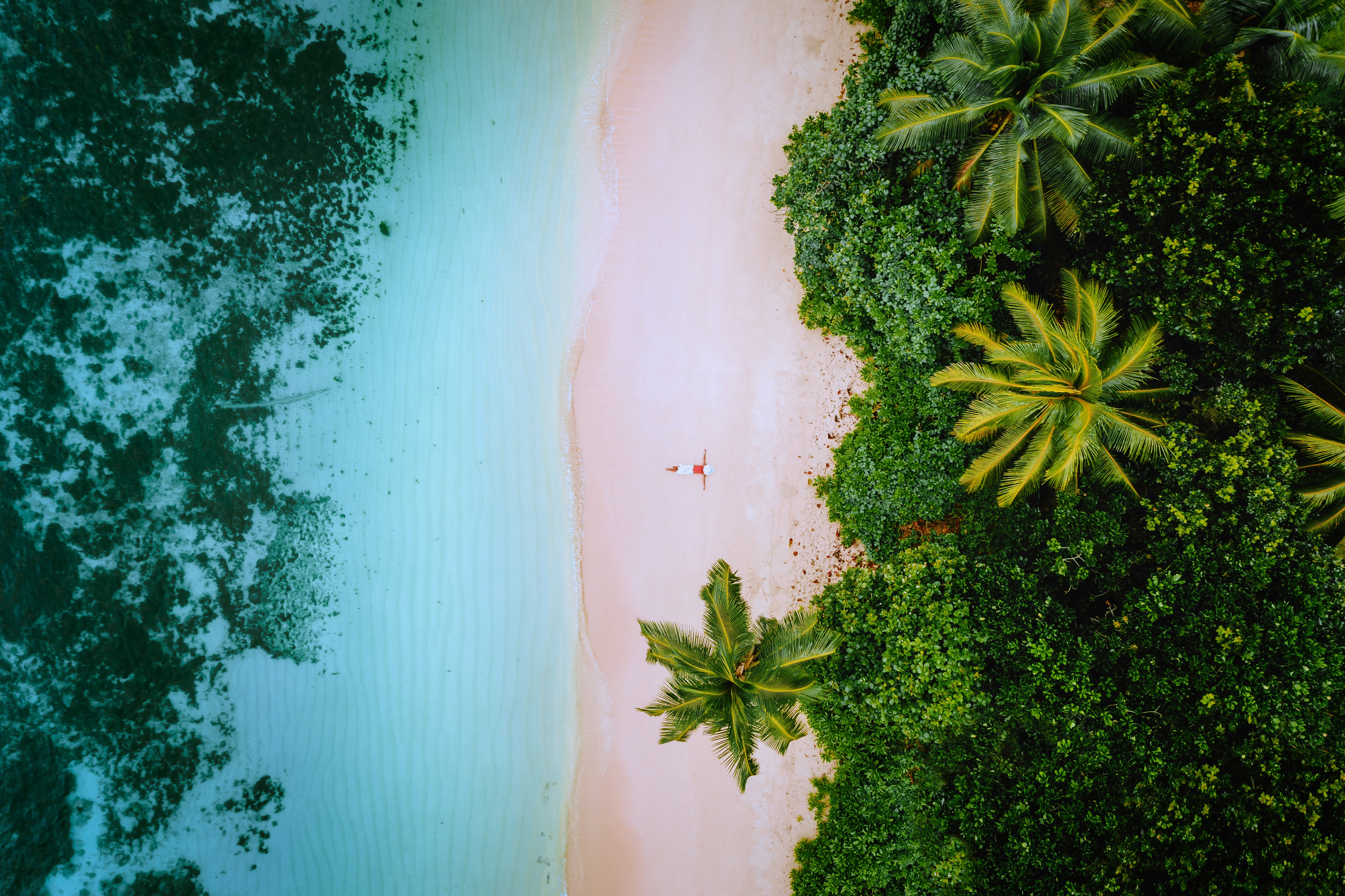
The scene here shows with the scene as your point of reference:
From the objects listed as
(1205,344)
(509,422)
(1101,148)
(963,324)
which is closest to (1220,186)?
(1101,148)

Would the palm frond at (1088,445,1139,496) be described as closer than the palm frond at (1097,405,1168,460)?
No

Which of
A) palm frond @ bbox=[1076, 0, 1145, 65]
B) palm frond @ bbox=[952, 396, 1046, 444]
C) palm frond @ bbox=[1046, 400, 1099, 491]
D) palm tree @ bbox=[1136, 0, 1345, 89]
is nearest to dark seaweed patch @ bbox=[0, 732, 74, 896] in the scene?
palm frond @ bbox=[952, 396, 1046, 444]

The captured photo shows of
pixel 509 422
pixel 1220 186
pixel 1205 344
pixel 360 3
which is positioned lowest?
pixel 1205 344

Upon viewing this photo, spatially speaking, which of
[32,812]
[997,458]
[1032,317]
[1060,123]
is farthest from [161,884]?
[1060,123]

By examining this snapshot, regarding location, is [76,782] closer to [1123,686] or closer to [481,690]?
[481,690]

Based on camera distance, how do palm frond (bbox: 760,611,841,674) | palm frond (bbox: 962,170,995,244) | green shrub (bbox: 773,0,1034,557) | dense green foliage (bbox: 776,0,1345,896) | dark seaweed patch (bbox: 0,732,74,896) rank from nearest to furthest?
dense green foliage (bbox: 776,0,1345,896)
palm frond (bbox: 760,611,841,674)
palm frond (bbox: 962,170,995,244)
green shrub (bbox: 773,0,1034,557)
dark seaweed patch (bbox: 0,732,74,896)

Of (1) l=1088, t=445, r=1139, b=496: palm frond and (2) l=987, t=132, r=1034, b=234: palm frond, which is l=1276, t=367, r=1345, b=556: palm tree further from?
(2) l=987, t=132, r=1034, b=234: palm frond
